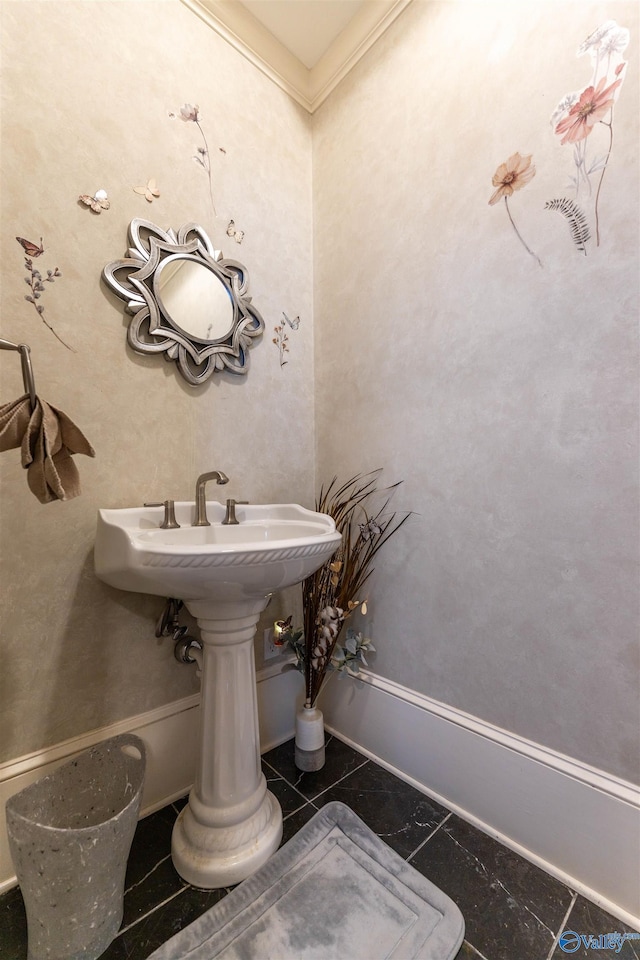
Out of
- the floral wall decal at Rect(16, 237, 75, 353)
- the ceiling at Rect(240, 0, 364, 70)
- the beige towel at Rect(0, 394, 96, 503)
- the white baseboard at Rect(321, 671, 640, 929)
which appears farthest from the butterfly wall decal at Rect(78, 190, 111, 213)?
the white baseboard at Rect(321, 671, 640, 929)

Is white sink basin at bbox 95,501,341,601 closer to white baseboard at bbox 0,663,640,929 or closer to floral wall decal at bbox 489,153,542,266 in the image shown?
white baseboard at bbox 0,663,640,929

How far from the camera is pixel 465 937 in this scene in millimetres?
757

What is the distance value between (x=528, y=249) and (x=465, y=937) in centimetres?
150

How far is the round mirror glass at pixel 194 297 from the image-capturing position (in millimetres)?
1109

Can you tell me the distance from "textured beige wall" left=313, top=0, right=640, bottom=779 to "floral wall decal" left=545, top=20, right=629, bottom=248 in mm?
→ 17

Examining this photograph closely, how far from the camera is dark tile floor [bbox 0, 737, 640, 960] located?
29.3 inches

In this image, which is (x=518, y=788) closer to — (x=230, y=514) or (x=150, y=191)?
(x=230, y=514)

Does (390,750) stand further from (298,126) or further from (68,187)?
(298,126)

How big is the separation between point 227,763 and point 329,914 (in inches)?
13.8

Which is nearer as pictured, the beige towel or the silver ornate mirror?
the beige towel

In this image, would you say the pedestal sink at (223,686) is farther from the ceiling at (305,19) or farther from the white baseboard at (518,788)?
the ceiling at (305,19)

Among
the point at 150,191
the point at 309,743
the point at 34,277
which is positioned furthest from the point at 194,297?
the point at 309,743

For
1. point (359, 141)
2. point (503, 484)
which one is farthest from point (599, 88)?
point (503, 484)

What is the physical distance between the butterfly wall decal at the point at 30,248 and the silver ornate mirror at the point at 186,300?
0.14 metres
